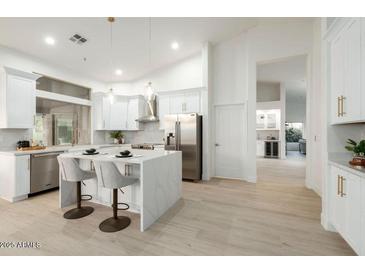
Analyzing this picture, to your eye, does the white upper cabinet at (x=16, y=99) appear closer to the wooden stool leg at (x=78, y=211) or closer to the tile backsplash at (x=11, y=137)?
the tile backsplash at (x=11, y=137)

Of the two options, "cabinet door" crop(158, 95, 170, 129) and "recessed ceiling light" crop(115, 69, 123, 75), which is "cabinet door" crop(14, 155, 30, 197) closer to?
"cabinet door" crop(158, 95, 170, 129)

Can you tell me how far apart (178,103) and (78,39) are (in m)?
2.70

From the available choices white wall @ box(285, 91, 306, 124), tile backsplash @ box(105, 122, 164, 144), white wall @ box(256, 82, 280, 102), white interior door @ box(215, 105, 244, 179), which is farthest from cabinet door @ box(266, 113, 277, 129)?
tile backsplash @ box(105, 122, 164, 144)

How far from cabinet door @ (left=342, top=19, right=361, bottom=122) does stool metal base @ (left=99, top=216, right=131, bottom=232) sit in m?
2.97

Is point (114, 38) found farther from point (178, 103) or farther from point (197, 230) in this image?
point (197, 230)

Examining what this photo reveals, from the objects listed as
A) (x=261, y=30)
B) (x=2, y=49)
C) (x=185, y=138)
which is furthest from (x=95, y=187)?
(x=261, y=30)

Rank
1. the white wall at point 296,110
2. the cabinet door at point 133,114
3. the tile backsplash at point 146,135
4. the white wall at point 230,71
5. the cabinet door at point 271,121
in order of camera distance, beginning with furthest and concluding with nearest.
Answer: the white wall at point 296,110, the cabinet door at point 271,121, the tile backsplash at point 146,135, the cabinet door at point 133,114, the white wall at point 230,71

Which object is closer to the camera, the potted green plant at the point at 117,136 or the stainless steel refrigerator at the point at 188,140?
the stainless steel refrigerator at the point at 188,140

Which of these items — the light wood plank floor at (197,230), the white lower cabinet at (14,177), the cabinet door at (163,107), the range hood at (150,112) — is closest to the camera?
the light wood plank floor at (197,230)

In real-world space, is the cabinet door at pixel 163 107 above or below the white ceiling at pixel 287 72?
below

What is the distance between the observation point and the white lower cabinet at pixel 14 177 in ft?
10.3

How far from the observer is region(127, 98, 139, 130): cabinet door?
18.4 ft

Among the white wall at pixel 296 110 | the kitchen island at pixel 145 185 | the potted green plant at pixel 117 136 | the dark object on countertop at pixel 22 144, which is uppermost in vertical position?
the white wall at pixel 296 110

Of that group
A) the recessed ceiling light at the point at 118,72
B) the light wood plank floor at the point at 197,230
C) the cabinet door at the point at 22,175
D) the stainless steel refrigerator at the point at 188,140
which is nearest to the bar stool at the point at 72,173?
the light wood plank floor at the point at 197,230
